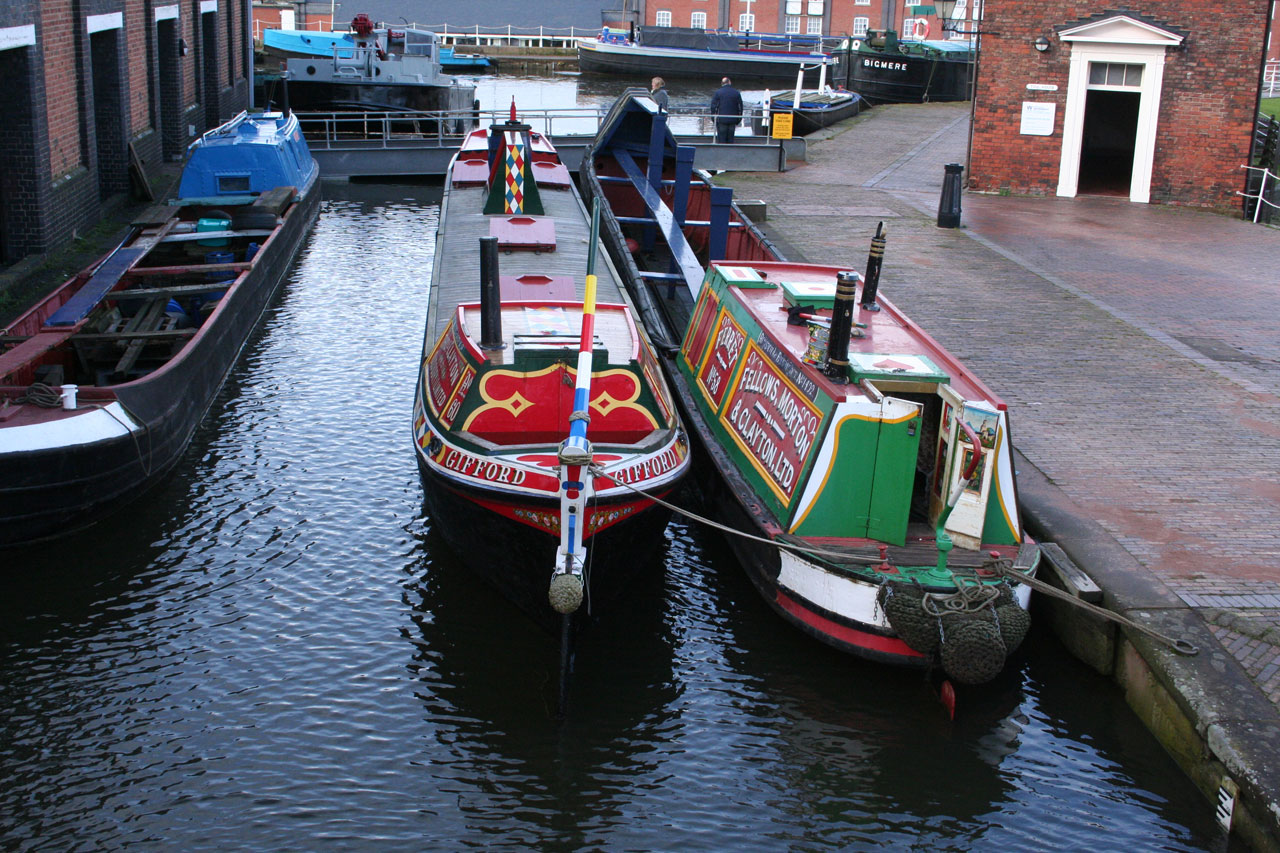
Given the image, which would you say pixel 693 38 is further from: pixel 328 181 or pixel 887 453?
pixel 887 453

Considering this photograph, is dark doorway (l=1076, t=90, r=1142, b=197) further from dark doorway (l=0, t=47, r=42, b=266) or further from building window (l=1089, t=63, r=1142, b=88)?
dark doorway (l=0, t=47, r=42, b=266)

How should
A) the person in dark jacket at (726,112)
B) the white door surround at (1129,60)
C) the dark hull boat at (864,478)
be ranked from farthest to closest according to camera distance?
1. the person in dark jacket at (726,112)
2. the white door surround at (1129,60)
3. the dark hull boat at (864,478)

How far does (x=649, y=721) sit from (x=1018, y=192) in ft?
66.4

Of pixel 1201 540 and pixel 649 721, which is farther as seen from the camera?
pixel 1201 540

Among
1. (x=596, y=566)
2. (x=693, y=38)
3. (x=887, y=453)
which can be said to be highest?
(x=693, y=38)

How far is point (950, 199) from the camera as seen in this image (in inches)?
856

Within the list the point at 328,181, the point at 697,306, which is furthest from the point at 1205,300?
the point at 328,181

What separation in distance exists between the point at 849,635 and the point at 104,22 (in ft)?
61.8

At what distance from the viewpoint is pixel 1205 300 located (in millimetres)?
17281

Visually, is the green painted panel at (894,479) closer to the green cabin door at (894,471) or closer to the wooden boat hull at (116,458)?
the green cabin door at (894,471)

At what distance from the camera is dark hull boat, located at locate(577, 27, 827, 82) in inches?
2409

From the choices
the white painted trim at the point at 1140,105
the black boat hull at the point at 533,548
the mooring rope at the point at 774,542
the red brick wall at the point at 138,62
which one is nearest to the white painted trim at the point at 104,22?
the red brick wall at the point at 138,62

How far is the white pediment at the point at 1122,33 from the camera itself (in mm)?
Result: 23312

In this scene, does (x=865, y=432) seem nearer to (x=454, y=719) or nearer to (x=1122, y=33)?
(x=454, y=719)
